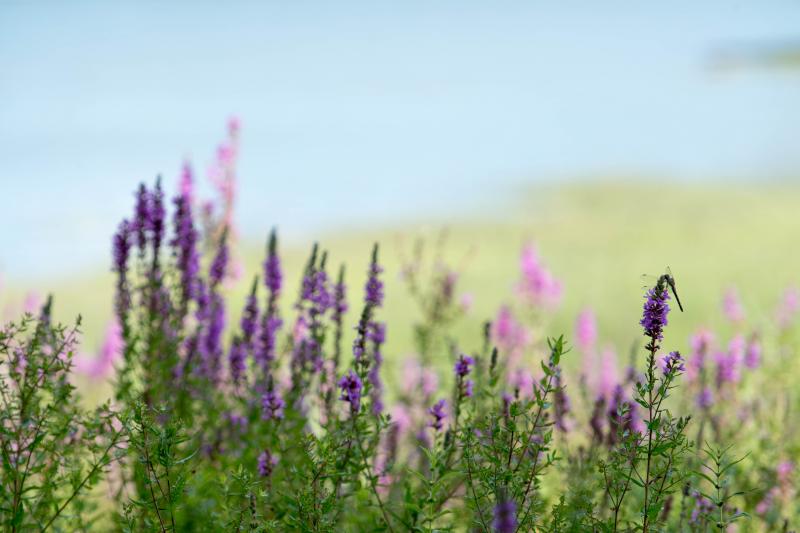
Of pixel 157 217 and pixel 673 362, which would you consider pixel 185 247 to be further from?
pixel 673 362

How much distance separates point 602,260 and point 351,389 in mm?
14144

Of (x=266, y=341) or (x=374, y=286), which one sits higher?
(x=374, y=286)

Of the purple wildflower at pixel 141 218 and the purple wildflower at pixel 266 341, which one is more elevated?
the purple wildflower at pixel 141 218

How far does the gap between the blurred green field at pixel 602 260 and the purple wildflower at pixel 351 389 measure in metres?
7.09

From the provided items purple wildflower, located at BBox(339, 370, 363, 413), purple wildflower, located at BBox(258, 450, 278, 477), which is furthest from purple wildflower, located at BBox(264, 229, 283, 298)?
purple wildflower, located at BBox(339, 370, 363, 413)

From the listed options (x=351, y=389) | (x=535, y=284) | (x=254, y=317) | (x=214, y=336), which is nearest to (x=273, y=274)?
(x=254, y=317)

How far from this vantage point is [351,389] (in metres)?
3.21

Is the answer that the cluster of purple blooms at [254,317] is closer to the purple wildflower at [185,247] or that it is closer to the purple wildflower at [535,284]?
the purple wildflower at [185,247]

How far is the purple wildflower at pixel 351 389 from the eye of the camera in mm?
3174

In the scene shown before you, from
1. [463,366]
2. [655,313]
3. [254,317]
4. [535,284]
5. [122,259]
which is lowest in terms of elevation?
[535,284]

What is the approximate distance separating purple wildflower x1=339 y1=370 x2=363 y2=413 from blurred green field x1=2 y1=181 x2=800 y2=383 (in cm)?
709

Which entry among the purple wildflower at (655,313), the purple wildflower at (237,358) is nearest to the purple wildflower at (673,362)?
the purple wildflower at (655,313)

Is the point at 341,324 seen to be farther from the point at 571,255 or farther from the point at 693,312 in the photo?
the point at 571,255

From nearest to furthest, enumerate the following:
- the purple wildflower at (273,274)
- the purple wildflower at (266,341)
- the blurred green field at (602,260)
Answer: the purple wildflower at (266,341) < the purple wildflower at (273,274) < the blurred green field at (602,260)
